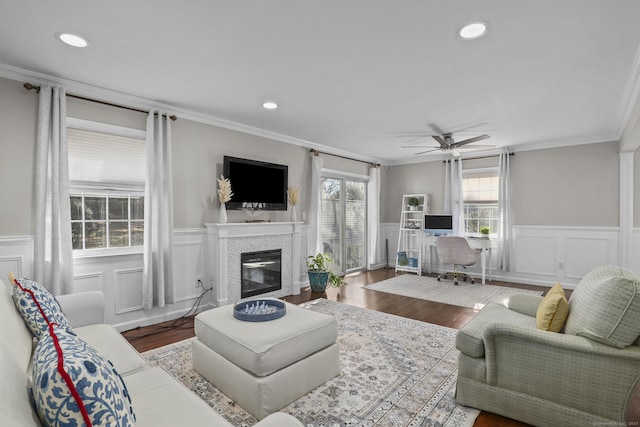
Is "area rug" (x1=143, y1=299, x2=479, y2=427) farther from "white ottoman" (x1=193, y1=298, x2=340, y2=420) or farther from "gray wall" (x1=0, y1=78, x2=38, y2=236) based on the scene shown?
"gray wall" (x1=0, y1=78, x2=38, y2=236)

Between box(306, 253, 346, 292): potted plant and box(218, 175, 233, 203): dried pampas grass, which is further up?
box(218, 175, 233, 203): dried pampas grass

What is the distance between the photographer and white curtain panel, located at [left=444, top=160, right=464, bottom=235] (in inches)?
249

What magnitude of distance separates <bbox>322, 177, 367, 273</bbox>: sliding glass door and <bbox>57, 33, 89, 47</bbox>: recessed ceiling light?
13.5ft

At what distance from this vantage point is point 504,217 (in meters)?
5.75

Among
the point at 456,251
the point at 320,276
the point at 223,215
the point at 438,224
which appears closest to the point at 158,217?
the point at 223,215

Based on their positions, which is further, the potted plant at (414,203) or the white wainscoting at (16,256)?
the potted plant at (414,203)

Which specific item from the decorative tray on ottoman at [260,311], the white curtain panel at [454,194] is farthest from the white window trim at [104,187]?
the white curtain panel at [454,194]

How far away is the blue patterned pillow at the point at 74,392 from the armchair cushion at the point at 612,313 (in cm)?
218

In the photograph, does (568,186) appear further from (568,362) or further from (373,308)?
(568,362)

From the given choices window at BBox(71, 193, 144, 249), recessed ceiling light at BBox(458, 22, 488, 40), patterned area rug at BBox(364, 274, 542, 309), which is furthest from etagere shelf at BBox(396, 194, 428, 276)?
window at BBox(71, 193, 144, 249)

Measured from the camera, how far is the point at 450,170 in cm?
644

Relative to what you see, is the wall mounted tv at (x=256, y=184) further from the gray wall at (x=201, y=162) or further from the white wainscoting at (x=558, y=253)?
the white wainscoting at (x=558, y=253)

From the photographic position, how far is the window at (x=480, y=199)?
6.10m

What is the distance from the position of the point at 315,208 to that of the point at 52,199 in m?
3.50
